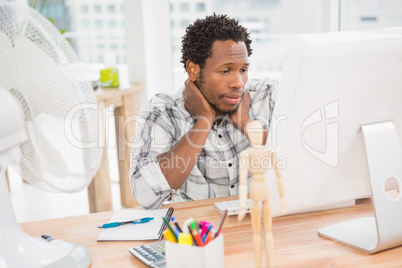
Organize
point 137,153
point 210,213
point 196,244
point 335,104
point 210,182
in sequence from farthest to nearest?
point 210,182 → point 137,153 → point 210,213 → point 335,104 → point 196,244

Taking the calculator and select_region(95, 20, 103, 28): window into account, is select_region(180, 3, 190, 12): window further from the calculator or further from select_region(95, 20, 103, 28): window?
the calculator

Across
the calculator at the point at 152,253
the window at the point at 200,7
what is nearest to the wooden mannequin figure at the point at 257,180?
the calculator at the point at 152,253

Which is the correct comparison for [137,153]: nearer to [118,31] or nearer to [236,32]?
[236,32]

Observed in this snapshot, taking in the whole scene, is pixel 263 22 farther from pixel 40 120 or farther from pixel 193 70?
pixel 40 120

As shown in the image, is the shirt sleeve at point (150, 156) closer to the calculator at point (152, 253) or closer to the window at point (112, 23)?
the calculator at point (152, 253)

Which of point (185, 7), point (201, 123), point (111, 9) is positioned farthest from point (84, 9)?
point (201, 123)

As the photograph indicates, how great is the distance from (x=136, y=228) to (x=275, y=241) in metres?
0.34

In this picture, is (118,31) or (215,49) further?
(118,31)

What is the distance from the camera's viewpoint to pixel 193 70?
1.64m

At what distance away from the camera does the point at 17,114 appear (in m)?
0.88

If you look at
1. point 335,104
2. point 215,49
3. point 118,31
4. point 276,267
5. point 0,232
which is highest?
point 118,31

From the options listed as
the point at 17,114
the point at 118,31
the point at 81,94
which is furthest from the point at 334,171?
the point at 118,31

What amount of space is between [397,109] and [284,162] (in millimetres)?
278

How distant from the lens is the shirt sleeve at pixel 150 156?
1428mm
